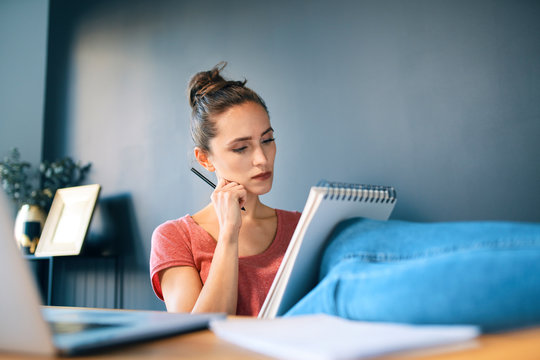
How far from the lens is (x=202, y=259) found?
4.37 feet

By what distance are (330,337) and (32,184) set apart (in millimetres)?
3314

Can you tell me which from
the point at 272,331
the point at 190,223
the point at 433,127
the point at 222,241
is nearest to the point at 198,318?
the point at 272,331

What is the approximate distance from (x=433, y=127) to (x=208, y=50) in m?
1.54

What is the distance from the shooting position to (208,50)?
2742mm

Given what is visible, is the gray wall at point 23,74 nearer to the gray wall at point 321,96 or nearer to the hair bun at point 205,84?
the gray wall at point 321,96

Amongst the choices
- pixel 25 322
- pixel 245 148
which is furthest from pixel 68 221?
pixel 25 322

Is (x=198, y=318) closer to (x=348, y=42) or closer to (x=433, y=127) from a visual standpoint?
(x=433, y=127)

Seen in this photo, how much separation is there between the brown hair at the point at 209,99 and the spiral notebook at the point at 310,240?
87cm

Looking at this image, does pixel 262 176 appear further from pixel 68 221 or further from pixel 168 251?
pixel 68 221

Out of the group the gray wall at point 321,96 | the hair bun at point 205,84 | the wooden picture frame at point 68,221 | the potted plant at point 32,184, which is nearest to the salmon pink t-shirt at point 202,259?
the hair bun at point 205,84

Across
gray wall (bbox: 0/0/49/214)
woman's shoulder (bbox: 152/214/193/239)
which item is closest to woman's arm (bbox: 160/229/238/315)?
woman's shoulder (bbox: 152/214/193/239)

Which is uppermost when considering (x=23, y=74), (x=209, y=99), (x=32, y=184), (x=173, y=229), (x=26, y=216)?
(x=23, y=74)

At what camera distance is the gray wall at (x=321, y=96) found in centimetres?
171

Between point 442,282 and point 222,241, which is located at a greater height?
point 442,282
